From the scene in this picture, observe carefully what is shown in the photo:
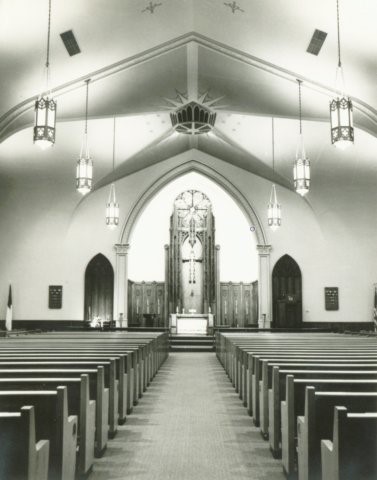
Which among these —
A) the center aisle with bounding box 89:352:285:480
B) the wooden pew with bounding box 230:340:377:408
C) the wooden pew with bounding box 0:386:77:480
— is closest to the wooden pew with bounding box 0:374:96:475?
the center aisle with bounding box 89:352:285:480

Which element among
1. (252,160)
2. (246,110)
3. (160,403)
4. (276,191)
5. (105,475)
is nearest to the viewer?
(105,475)

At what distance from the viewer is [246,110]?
546 inches

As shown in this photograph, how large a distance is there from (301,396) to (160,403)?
3028 millimetres

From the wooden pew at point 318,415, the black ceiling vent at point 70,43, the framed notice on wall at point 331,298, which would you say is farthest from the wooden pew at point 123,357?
the framed notice on wall at point 331,298

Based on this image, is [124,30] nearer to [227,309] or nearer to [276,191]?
[276,191]

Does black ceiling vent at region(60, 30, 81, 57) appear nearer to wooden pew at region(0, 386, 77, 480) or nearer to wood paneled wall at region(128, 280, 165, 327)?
wooden pew at region(0, 386, 77, 480)

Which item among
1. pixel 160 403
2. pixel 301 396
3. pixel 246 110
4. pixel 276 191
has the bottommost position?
pixel 160 403

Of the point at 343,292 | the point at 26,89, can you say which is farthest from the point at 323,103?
the point at 343,292

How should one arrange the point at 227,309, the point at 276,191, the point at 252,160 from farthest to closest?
1. the point at 227,309
2. the point at 276,191
3. the point at 252,160

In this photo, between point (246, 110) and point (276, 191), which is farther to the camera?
point (276, 191)

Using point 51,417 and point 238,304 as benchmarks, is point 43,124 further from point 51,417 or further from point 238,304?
point 238,304

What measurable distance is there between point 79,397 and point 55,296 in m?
14.4

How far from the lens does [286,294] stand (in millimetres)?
17719

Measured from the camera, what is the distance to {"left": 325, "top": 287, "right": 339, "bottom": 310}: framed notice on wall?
1744cm
